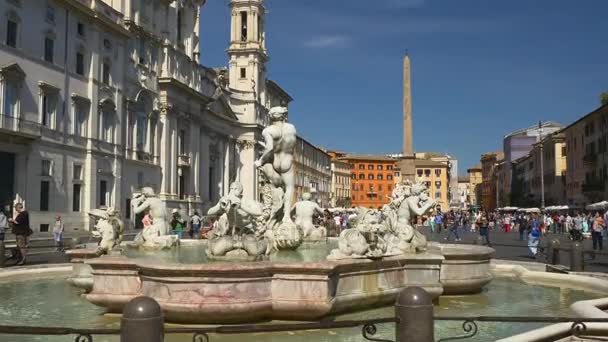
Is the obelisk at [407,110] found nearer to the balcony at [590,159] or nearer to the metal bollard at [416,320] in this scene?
the balcony at [590,159]

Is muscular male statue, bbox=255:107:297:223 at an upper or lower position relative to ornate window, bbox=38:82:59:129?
lower

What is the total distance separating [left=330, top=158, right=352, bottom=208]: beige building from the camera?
11229 centimetres

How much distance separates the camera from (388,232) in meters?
8.58

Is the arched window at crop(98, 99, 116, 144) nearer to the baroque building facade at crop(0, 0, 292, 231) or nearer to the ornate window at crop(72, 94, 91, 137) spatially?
the baroque building facade at crop(0, 0, 292, 231)

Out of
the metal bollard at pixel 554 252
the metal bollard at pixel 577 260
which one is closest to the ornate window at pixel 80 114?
the metal bollard at pixel 554 252

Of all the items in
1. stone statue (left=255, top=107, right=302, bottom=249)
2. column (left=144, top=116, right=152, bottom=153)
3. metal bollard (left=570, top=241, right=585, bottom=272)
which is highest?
column (left=144, top=116, right=152, bottom=153)

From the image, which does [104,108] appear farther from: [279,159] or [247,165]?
[247,165]

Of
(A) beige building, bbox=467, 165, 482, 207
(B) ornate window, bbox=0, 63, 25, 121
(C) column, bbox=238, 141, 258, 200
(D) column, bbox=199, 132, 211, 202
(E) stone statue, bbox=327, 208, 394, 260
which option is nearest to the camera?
(E) stone statue, bbox=327, 208, 394, 260

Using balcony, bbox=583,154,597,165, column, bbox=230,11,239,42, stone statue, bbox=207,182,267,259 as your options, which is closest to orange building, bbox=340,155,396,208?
column, bbox=230,11,239,42

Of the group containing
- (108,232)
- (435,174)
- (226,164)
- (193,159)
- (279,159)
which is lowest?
(108,232)

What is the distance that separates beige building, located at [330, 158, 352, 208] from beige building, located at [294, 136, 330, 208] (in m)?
2.01

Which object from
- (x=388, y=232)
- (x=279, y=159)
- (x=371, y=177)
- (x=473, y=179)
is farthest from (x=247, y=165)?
(x=473, y=179)

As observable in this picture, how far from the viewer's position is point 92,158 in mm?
35031

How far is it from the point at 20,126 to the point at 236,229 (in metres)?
24.1
